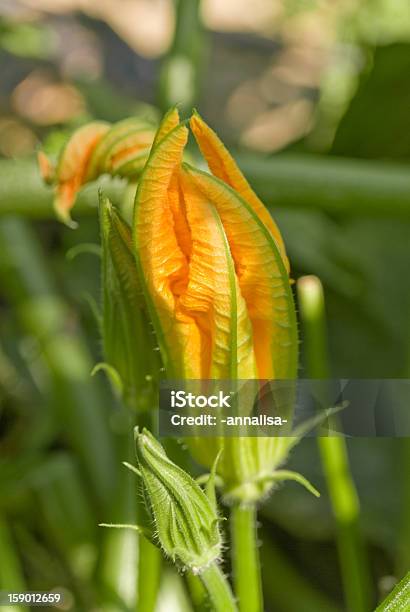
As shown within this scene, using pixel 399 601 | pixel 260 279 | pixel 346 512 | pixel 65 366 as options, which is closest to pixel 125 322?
pixel 260 279

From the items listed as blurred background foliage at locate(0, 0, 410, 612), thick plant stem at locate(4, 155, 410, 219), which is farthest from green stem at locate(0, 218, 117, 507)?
thick plant stem at locate(4, 155, 410, 219)

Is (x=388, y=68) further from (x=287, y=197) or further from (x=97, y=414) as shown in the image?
(x=97, y=414)

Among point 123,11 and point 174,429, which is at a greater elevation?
point 123,11

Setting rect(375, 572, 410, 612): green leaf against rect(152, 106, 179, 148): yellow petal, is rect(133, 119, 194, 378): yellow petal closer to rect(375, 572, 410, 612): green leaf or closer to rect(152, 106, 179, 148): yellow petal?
rect(152, 106, 179, 148): yellow petal

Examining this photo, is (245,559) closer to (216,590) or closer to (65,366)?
(216,590)

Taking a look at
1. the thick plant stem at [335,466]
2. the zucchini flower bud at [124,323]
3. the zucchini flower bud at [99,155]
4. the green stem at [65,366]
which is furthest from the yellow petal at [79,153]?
the green stem at [65,366]

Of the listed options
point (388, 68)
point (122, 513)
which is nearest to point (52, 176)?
point (122, 513)
